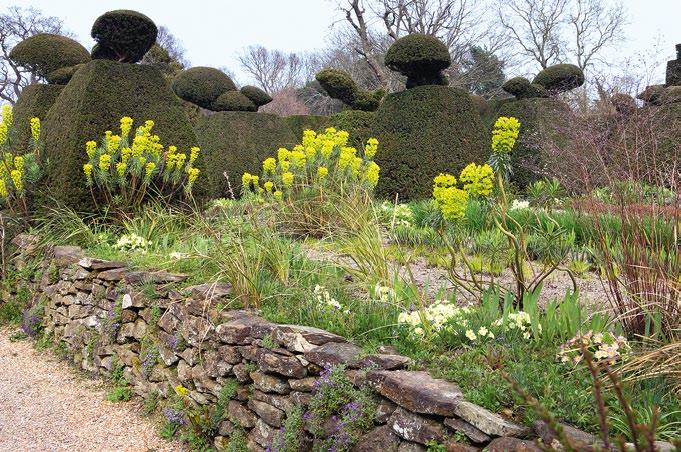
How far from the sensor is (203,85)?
41.9 ft

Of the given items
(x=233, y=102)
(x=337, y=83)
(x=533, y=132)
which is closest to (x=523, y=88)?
(x=533, y=132)

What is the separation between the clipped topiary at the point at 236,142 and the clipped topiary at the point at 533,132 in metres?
4.68

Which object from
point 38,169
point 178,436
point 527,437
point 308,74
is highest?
point 308,74

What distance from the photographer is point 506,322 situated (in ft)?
8.79

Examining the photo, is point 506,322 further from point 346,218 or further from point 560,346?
point 346,218

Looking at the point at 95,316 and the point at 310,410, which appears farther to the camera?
the point at 95,316

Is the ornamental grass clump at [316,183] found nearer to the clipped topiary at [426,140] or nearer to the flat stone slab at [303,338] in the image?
the clipped topiary at [426,140]

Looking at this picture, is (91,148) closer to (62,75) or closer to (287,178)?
(287,178)

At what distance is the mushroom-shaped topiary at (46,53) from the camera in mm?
8922

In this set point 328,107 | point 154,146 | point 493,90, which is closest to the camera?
point 154,146

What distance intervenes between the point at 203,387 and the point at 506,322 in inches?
76.7

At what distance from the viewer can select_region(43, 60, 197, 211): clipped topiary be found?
6105mm

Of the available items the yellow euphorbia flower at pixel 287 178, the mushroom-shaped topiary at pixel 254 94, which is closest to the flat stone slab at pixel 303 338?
the yellow euphorbia flower at pixel 287 178

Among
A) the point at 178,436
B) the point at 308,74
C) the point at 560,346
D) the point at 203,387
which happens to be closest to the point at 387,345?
the point at 560,346
